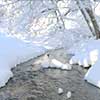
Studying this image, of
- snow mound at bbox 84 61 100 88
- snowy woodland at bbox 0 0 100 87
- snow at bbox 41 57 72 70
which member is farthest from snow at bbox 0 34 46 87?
snow mound at bbox 84 61 100 88

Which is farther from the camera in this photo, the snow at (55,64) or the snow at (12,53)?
the snow at (55,64)

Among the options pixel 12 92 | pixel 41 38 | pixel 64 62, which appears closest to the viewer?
pixel 12 92

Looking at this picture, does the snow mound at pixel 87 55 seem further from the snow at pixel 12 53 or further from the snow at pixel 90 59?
the snow at pixel 12 53

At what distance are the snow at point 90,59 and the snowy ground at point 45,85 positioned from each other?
0.48ft

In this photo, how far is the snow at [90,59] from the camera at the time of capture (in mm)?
6078

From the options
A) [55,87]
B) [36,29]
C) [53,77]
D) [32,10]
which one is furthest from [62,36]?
[55,87]

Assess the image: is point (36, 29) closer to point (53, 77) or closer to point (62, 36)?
point (62, 36)

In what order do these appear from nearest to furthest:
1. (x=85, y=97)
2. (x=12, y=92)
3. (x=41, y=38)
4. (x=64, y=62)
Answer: (x=85, y=97)
(x=12, y=92)
(x=64, y=62)
(x=41, y=38)

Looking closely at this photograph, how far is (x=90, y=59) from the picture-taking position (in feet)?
22.6

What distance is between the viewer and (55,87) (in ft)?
19.6

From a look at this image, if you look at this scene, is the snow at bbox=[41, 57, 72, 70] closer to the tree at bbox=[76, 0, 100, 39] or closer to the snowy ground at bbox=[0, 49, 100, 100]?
the snowy ground at bbox=[0, 49, 100, 100]

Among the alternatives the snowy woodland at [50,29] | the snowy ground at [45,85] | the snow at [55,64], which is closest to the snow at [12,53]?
the snowy woodland at [50,29]

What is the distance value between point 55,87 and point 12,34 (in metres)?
4.36

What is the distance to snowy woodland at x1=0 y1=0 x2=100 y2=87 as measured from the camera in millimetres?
7285
